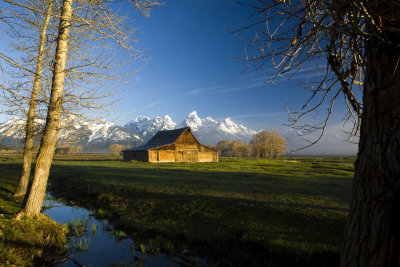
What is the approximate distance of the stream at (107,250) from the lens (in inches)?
234

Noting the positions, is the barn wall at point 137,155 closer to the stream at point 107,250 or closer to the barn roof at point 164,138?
the barn roof at point 164,138

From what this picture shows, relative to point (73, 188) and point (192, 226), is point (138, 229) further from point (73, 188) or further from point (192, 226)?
point (73, 188)

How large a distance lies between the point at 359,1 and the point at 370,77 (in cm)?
88

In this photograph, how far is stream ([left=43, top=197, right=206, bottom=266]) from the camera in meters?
5.95

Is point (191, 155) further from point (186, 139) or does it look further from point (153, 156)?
point (153, 156)

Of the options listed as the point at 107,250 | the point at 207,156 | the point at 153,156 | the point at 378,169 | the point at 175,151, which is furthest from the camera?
the point at 207,156

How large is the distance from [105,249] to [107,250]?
11cm

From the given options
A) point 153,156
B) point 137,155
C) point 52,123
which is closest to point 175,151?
point 153,156

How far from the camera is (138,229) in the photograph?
822 centimetres

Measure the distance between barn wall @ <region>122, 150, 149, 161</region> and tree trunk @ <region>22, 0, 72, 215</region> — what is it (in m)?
39.1

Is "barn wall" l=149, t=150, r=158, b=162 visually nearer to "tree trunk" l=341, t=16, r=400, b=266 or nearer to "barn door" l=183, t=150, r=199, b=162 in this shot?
"barn door" l=183, t=150, r=199, b=162

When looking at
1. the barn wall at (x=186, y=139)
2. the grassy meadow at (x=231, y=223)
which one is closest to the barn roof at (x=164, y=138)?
the barn wall at (x=186, y=139)

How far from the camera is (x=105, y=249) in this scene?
6793mm

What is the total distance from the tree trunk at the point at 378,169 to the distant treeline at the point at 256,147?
95.8 meters
